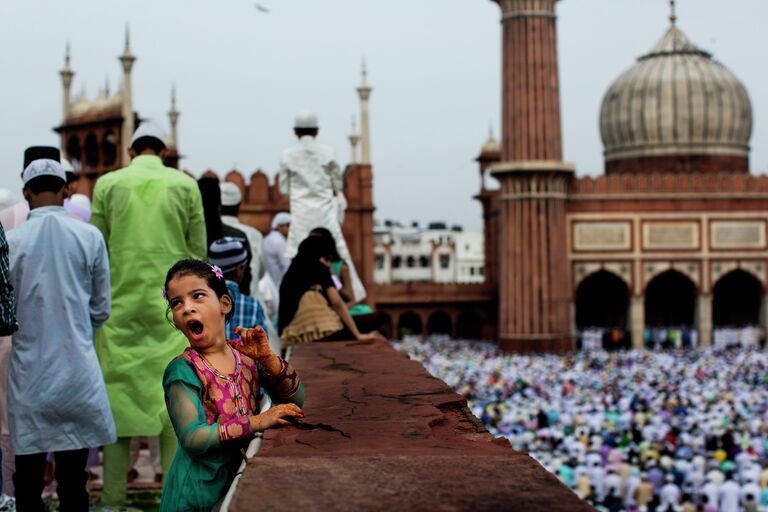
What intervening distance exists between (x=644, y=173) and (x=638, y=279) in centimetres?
264

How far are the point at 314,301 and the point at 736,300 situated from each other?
2575cm

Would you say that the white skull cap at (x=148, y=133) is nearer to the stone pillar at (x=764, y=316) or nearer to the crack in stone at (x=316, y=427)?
the crack in stone at (x=316, y=427)

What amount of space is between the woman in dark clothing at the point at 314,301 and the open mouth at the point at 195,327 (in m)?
2.29

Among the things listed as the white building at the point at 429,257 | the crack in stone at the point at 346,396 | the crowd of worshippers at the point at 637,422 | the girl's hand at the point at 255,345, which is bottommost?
the crowd of worshippers at the point at 637,422

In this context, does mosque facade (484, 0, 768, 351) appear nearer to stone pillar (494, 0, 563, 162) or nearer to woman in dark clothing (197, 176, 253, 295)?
stone pillar (494, 0, 563, 162)

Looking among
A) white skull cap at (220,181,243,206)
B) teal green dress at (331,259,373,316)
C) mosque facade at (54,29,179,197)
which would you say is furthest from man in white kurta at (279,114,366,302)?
mosque facade at (54,29,179,197)

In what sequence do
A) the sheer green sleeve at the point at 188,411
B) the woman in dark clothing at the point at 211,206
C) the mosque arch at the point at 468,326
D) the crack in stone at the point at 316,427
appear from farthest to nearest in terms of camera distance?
1. the mosque arch at the point at 468,326
2. the woman in dark clothing at the point at 211,206
3. the crack in stone at the point at 316,427
4. the sheer green sleeve at the point at 188,411

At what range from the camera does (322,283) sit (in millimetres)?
4594

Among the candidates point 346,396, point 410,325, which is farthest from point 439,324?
point 346,396

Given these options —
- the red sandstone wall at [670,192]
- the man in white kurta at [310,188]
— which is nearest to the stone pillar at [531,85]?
the red sandstone wall at [670,192]

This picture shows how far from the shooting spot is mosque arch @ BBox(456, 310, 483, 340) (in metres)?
30.1

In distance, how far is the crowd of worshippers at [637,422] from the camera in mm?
8828

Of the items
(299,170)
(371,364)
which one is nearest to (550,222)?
(299,170)

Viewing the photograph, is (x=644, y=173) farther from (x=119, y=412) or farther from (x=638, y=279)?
(x=119, y=412)
